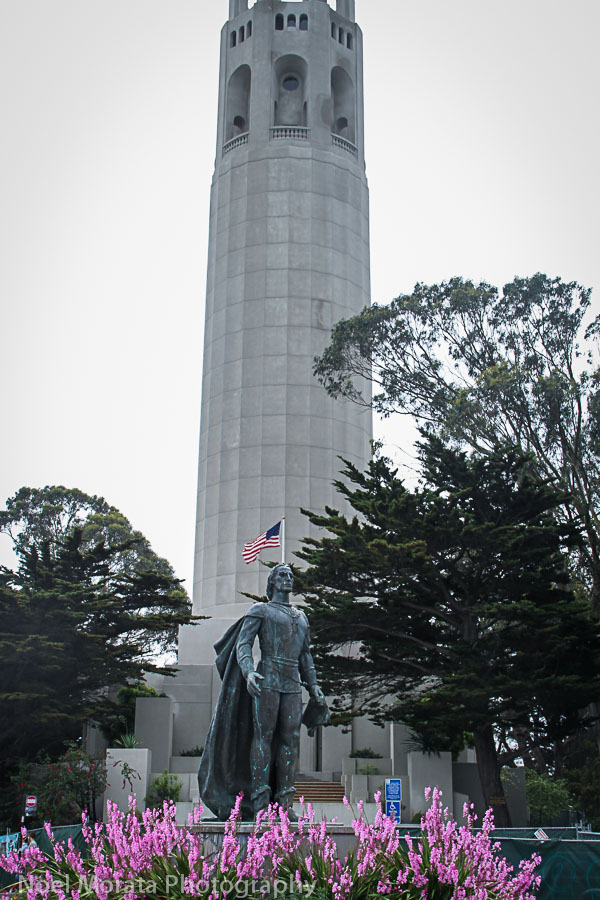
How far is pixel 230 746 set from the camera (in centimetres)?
994

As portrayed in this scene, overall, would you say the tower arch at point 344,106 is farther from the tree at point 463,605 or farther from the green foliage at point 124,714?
the green foliage at point 124,714

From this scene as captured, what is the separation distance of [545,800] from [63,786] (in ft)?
45.9

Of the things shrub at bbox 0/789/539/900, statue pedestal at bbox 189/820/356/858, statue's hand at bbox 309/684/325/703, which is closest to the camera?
shrub at bbox 0/789/539/900

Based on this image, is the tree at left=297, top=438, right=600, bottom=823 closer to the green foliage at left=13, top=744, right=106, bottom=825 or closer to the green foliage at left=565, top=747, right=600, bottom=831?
the green foliage at left=565, top=747, right=600, bottom=831

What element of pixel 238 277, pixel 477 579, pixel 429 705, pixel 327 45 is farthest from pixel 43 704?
pixel 327 45

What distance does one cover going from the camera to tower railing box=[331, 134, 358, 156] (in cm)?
4622

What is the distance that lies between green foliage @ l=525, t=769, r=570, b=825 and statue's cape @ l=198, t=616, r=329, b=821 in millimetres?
20581

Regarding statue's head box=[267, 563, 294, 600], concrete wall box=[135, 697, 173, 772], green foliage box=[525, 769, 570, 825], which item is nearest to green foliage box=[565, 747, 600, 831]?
green foliage box=[525, 769, 570, 825]

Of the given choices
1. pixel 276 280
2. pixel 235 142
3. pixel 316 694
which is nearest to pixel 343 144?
pixel 235 142

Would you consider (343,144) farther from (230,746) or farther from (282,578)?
(230,746)

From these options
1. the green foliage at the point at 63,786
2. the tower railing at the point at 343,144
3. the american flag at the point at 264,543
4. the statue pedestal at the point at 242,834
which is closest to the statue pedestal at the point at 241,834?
the statue pedestal at the point at 242,834

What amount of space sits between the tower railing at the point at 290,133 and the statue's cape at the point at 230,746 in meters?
38.8

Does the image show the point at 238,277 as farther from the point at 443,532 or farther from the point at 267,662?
the point at 267,662

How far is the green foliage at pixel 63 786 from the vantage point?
78.0ft
